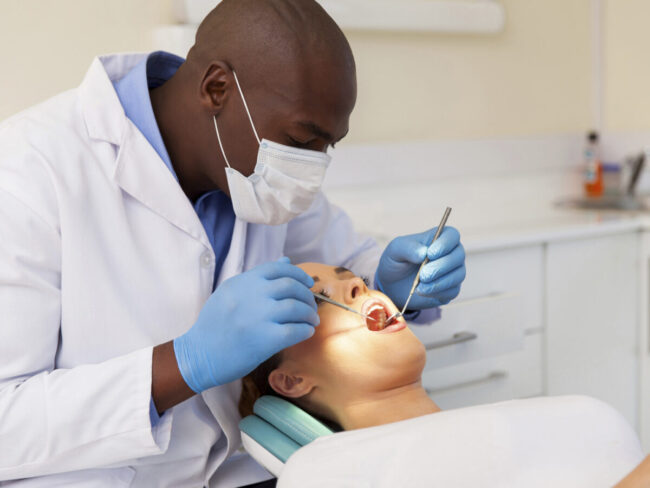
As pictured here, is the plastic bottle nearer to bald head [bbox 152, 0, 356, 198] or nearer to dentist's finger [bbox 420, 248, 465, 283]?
Answer: dentist's finger [bbox 420, 248, 465, 283]

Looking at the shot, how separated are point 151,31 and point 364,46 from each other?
0.69 metres

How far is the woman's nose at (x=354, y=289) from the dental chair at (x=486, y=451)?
0.29 m

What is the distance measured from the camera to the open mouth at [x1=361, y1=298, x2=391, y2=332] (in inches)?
49.4

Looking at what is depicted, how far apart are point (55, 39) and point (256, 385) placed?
1.11m

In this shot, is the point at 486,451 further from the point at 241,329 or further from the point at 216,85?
the point at 216,85

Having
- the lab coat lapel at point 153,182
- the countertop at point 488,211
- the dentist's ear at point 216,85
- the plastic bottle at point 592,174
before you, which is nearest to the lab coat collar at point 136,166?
the lab coat lapel at point 153,182

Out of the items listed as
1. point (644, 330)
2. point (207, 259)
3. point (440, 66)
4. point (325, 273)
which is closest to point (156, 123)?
point (207, 259)

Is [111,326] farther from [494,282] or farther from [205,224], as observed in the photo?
[494,282]

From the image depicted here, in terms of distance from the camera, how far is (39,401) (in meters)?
1.04

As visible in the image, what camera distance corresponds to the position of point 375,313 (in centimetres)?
127

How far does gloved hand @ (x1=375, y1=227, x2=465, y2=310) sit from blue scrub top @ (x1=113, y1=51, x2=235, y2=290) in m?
0.33

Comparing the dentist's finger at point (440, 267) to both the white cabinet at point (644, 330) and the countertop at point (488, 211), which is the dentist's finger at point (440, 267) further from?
the white cabinet at point (644, 330)

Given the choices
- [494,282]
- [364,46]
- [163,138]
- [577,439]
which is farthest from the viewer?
[364,46]

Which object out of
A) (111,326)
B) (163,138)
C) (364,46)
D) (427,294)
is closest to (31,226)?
(111,326)
